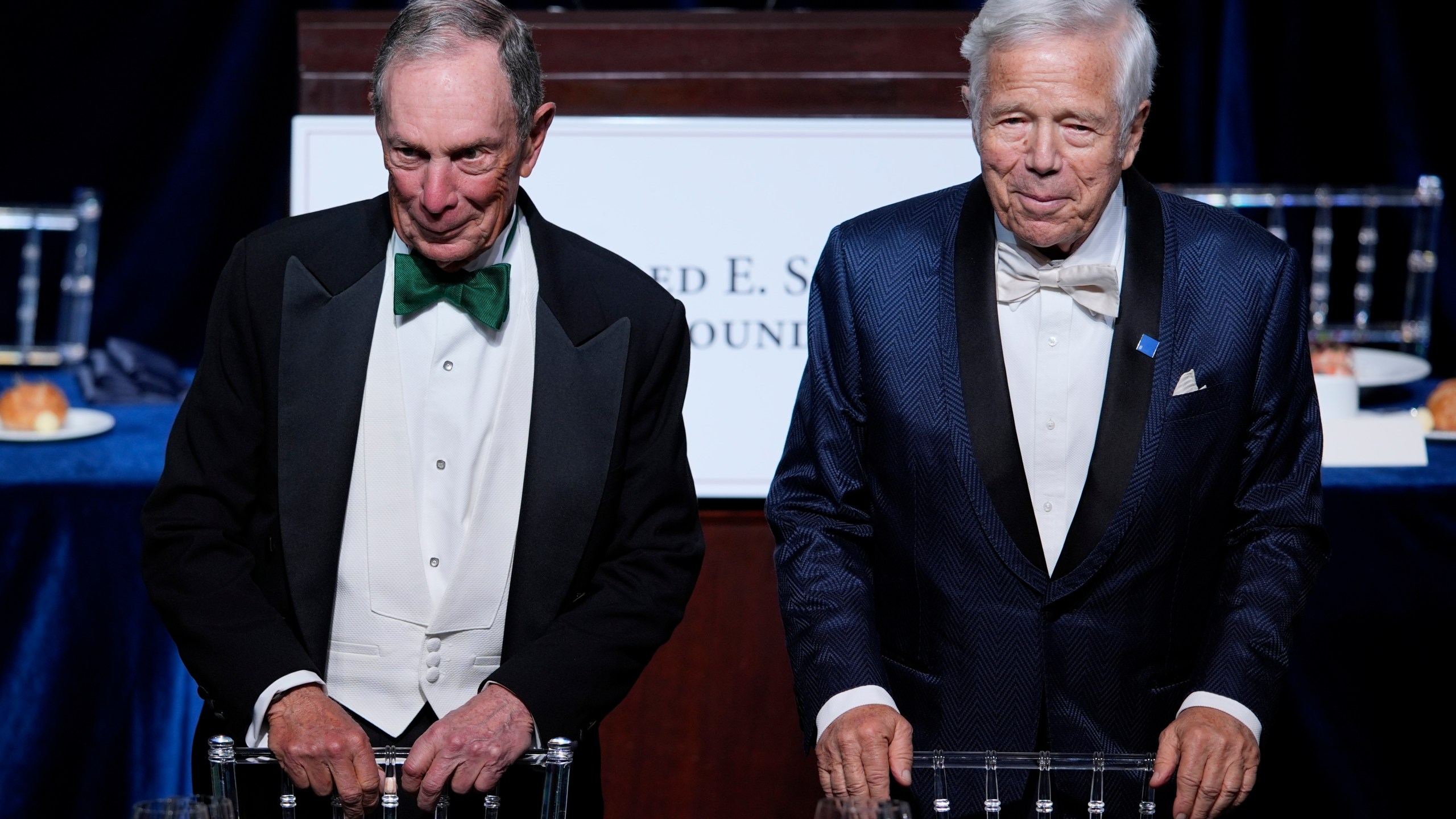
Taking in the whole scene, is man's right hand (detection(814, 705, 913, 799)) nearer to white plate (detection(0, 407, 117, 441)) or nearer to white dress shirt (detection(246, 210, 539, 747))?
white dress shirt (detection(246, 210, 539, 747))

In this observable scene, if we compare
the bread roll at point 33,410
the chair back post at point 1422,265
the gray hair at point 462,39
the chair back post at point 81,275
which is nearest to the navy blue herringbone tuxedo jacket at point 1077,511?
the gray hair at point 462,39

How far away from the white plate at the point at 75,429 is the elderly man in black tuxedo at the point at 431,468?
1178mm

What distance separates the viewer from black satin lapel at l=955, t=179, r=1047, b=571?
177 centimetres

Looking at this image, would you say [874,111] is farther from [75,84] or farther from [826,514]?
[75,84]

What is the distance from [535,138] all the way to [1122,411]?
2.39 feet

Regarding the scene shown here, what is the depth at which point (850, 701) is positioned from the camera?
171cm

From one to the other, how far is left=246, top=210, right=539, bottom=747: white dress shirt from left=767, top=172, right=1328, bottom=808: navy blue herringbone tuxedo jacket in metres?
0.36

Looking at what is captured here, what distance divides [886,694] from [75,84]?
10.9ft

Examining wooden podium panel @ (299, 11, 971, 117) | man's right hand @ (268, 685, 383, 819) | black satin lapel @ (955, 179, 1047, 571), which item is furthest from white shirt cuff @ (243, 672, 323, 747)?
wooden podium panel @ (299, 11, 971, 117)

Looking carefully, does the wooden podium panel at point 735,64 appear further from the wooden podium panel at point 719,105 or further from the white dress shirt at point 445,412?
the white dress shirt at point 445,412

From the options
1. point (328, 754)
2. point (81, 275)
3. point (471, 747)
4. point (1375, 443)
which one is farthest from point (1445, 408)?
point (81, 275)

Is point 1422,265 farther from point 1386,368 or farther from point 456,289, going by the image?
point 456,289

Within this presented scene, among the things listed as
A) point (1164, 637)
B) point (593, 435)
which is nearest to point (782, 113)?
point (593, 435)

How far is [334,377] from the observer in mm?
1804
